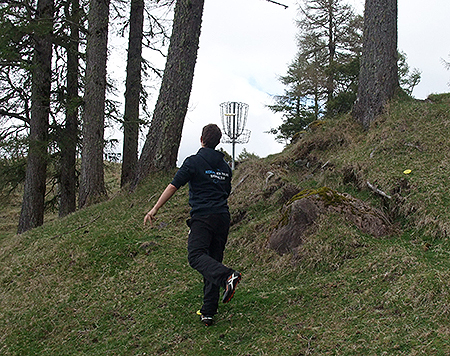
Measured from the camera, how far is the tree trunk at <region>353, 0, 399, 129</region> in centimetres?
774

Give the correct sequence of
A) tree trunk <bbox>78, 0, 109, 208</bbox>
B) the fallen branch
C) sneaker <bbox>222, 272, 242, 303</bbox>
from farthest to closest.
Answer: tree trunk <bbox>78, 0, 109, 208</bbox> < the fallen branch < sneaker <bbox>222, 272, 242, 303</bbox>

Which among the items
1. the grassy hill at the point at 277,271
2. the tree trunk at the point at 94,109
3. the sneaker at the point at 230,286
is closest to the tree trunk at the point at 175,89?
the grassy hill at the point at 277,271

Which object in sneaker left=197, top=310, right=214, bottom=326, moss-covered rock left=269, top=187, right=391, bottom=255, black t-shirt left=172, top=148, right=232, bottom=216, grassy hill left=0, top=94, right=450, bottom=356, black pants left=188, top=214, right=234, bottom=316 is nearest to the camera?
grassy hill left=0, top=94, right=450, bottom=356

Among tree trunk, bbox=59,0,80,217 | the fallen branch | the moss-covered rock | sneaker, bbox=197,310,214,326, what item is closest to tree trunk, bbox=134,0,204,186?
the moss-covered rock

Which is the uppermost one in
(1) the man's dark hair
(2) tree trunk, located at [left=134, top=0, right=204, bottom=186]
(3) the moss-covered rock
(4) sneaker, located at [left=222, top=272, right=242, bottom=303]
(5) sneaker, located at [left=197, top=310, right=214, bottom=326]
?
(2) tree trunk, located at [left=134, top=0, right=204, bottom=186]

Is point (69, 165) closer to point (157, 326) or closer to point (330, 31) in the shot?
point (157, 326)

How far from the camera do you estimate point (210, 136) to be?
446 cm

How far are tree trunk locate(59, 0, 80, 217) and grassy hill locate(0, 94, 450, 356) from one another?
418 cm

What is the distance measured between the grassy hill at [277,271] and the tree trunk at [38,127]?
10.5ft

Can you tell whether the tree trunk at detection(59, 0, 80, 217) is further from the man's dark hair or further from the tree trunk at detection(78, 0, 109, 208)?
the man's dark hair

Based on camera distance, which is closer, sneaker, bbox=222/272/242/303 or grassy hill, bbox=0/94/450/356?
grassy hill, bbox=0/94/450/356

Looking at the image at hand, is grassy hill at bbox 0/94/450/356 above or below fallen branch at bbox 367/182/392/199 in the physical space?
below

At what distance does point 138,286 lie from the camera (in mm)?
Result: 5461

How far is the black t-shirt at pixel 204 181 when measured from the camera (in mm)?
4262
